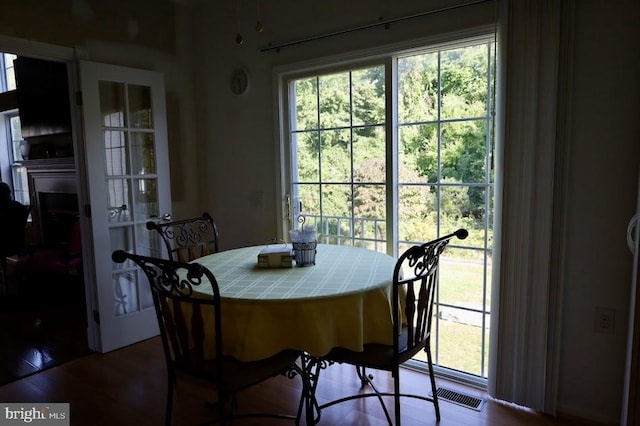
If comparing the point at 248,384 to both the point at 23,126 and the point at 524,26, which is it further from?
the point at 23,126

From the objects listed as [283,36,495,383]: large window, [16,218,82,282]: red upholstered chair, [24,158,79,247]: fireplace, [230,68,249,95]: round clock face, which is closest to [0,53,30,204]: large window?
[24,158,79,247]: fireplace

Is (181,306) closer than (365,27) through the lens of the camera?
Yes

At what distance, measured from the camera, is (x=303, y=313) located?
162 centimetres

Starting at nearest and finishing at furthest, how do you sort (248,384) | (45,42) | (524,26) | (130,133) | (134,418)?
(248,384) → (524,26) → (134,418) → (45,42) → (130,133)

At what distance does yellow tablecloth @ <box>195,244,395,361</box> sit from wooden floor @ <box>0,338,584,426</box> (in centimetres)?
67

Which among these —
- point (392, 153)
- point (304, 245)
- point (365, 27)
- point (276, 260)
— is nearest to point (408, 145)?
point (392, 153)

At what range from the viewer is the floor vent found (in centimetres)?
221

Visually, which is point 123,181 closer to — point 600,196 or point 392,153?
point 392,153

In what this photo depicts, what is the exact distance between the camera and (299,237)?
2.08 m

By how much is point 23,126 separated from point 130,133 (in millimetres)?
2606

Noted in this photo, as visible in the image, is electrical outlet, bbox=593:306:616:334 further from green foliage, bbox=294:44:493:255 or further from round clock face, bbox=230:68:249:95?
round clock face, bbox=230:68:249:95

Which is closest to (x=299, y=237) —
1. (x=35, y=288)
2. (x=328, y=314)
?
(x=328, y=314)

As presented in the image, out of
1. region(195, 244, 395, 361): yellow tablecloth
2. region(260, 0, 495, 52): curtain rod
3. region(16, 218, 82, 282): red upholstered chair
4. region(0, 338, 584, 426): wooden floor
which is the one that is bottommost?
region(0, 338, 584, 426): wooden floor

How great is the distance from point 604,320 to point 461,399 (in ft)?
2.73
